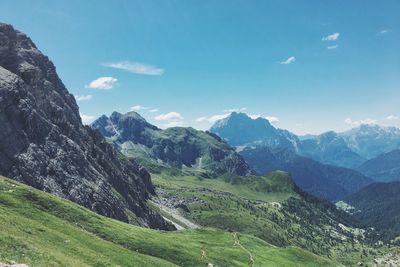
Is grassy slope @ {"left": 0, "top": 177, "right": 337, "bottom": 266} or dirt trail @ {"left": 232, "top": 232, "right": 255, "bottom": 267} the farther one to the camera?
dirt trail @ {"left": 232, "top": 232, "right": 255, "bottom": 267}

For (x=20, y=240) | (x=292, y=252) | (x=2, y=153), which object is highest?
(x=2, y=153)

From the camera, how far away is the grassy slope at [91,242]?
175 ft

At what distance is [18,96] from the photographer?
174 m

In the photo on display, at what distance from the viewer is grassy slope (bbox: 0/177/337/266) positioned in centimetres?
5326

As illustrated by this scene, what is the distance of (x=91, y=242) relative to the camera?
7669cm

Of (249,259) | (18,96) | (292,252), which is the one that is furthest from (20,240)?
(18,96)

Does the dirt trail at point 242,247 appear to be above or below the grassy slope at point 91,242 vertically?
below

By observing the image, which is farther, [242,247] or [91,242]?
[242,247]

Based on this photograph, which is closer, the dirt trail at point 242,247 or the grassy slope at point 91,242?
the grassy slope at point 91,242

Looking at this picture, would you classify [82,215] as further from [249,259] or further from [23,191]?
[249,259]

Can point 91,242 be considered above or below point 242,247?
above

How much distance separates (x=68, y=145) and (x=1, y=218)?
136166 mm

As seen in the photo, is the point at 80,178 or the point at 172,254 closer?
the point at 172,254

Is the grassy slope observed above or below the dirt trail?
above
